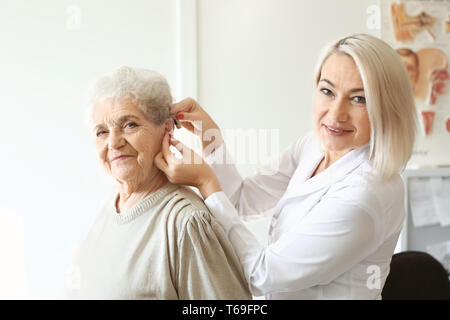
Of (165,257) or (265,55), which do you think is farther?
(265,55)

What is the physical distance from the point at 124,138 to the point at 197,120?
0.79ft

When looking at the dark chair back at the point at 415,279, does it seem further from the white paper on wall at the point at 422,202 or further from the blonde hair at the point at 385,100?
the blonde hair at the point at 385,100

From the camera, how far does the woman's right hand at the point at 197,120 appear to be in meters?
1.19

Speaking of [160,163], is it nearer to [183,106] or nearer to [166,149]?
[166,149]

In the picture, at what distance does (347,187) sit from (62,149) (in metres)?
1.25

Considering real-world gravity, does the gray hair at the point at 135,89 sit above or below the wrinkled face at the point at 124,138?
above

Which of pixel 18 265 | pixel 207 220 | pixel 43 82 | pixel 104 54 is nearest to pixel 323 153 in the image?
pixel 207 220

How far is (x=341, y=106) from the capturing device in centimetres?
105

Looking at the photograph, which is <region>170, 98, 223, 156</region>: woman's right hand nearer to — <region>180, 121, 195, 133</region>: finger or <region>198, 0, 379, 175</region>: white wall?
<region>180, 121, 195, 133</region>: finger

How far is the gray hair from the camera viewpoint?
3.50 feet

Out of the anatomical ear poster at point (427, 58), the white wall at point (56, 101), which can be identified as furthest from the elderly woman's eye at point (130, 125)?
the anatomical ear poster at point (427, 58)

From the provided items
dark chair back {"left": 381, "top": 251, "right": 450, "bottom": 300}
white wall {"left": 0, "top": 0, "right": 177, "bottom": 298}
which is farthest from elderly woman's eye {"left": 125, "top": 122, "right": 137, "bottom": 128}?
dark chair back {"left": 381, "top": 251, "right": 450, "bottom": 300}

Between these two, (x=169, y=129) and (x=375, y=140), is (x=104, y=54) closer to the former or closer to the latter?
(x=169, y=129)

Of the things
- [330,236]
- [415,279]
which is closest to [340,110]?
[330,236]
